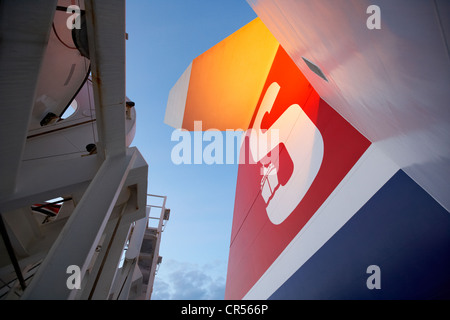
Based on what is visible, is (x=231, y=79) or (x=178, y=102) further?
(x=178, y=102)

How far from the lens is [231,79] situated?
663 centimetres

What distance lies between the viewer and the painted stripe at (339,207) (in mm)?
2541

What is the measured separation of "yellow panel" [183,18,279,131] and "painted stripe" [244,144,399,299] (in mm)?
4220

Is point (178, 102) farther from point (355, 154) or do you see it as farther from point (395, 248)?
point (395, 248)

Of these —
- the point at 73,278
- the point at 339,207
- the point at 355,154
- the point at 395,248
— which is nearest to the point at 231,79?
the point at 355,154

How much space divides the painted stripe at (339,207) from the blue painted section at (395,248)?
9 centimetres

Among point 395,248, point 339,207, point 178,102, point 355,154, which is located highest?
point 178,102

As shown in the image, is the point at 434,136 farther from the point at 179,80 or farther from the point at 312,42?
the point at 179,80

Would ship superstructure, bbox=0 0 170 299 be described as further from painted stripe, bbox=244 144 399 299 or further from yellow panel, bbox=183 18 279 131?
yellow panel, bbox=183 18 279 131

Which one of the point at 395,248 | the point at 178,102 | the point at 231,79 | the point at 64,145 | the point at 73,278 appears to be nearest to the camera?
the point at 73,278

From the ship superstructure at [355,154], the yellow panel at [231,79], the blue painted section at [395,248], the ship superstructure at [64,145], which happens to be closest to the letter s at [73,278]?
the ship superstructure at [64,145]

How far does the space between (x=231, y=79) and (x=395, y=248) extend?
18.4 ft

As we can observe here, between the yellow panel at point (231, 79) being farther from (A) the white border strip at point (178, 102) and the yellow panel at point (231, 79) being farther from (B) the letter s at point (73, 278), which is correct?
(B) the letter s at point (73, 278)
